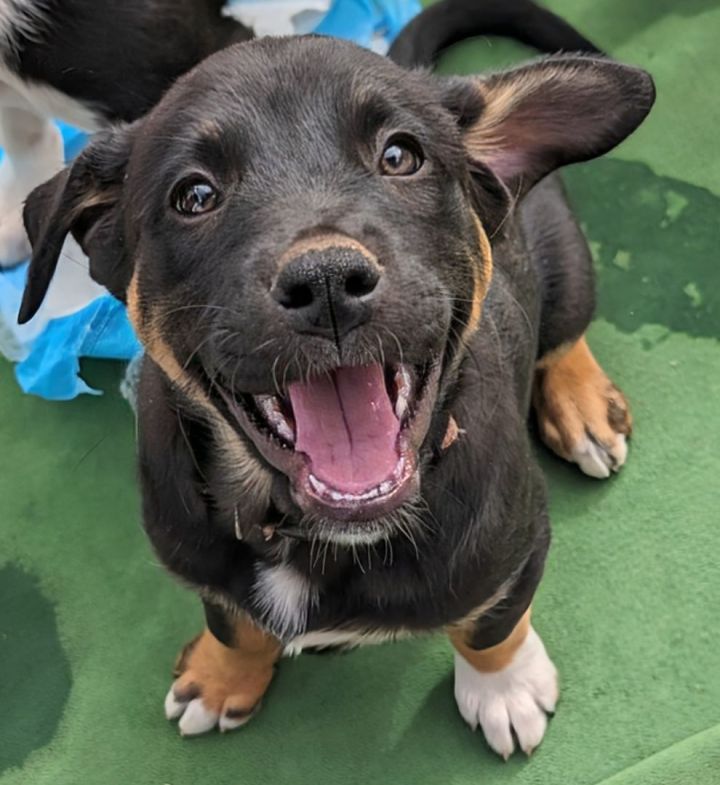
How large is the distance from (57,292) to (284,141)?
5.78ft

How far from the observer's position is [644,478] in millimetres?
2645

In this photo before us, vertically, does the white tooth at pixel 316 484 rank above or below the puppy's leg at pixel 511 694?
above

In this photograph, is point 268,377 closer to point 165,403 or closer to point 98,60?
point 165,403

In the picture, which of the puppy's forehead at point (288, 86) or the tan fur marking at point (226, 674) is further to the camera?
the tan fur marking at point (226, 674)

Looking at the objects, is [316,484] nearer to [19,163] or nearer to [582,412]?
[582,412]

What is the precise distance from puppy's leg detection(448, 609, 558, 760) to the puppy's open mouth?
85cm

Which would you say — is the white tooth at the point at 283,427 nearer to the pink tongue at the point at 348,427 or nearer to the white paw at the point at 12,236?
the pink tongue at the point at 348,427

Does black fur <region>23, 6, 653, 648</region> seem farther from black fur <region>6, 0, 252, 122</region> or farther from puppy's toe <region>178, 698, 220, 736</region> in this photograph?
black fur <region>6, 0, 252, 122</region>

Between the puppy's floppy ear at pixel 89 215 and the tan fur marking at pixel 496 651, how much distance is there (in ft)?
3.23

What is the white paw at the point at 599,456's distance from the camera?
8.54ft

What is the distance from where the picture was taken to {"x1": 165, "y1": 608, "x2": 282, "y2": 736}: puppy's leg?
2.32 m

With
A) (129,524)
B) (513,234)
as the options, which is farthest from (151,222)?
(129,524)

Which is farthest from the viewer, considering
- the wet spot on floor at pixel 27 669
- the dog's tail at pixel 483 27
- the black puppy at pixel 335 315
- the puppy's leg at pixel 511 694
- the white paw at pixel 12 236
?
the white paw at pixel 12 236

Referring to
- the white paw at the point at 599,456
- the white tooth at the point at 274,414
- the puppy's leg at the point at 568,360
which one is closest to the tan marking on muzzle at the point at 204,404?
the white tooth at the point at 274,414
